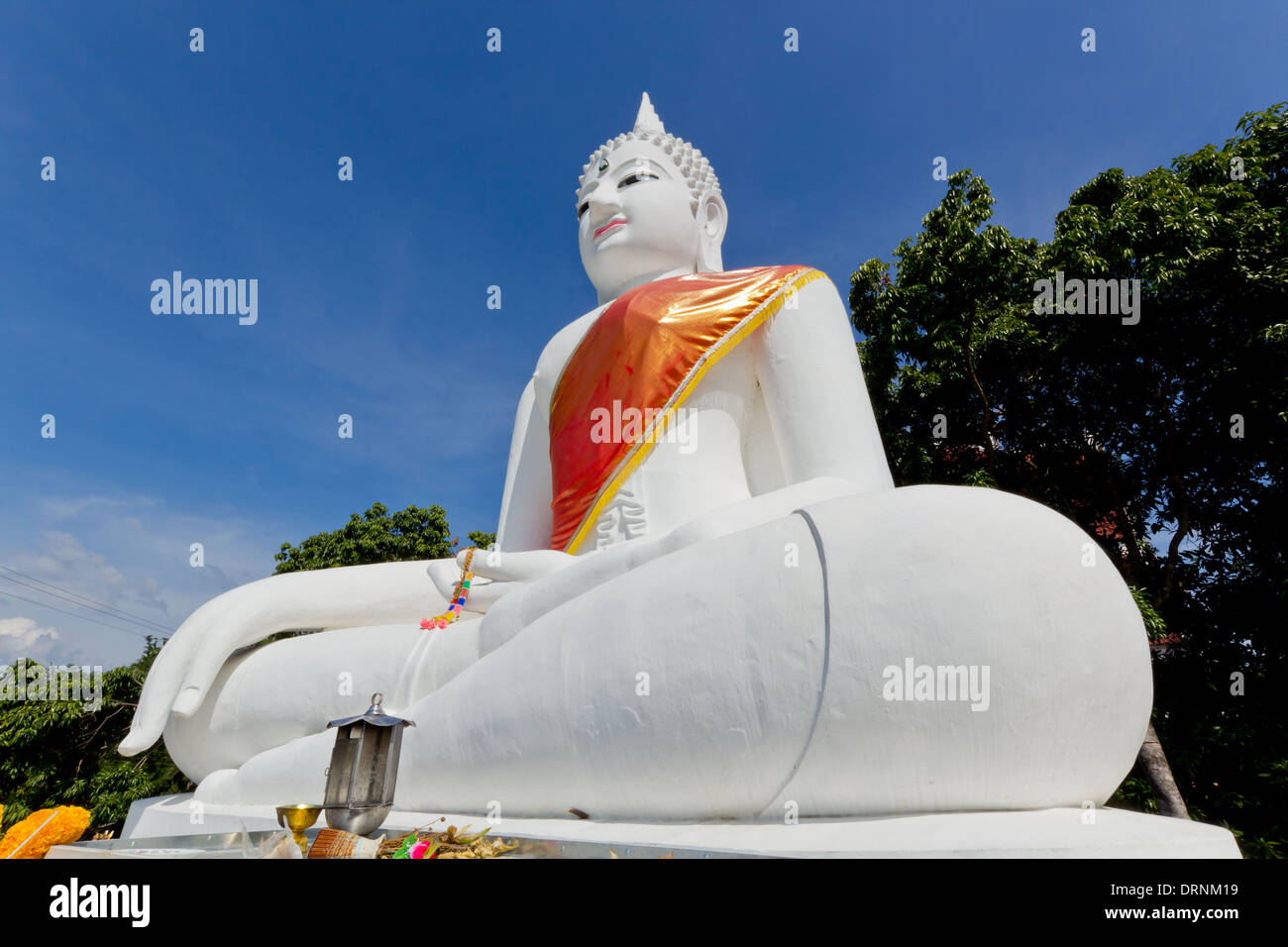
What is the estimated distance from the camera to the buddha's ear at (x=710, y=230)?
5.30 m

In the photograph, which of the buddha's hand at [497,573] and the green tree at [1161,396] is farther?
the green tree at [1161,396]

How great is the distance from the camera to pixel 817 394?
3844 millimetres

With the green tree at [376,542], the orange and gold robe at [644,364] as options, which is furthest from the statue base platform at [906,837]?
the green tree at [376,542]

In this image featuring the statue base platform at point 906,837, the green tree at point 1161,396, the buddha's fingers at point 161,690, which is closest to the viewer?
the statue base platform at point 906,837

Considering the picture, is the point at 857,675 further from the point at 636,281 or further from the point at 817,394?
the point at 636,281

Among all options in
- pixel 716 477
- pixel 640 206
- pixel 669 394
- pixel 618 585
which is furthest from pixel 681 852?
pixel 640 206

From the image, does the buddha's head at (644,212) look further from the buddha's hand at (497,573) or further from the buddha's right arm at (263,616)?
the buddha's right arm at (263,616)

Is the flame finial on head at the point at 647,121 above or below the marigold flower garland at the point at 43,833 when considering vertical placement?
above

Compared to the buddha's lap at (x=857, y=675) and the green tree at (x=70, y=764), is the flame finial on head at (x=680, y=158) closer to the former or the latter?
the buddha's lap at (x=857, y=675)

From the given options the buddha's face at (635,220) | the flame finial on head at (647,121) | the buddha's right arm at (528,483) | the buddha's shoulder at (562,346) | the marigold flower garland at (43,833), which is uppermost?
the flame finial on head at (647,121)

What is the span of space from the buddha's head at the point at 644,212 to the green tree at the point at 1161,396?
4.51m

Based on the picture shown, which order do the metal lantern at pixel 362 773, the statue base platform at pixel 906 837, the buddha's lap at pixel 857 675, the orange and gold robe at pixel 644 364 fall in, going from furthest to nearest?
the orange and gold robe at pixel 644 364, the metal lantern at pixel 362 773, the buddha's lap at pixel 857 675, the statue base platform at pixel 906 837

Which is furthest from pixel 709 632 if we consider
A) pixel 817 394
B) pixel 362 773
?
pixel 817 394
